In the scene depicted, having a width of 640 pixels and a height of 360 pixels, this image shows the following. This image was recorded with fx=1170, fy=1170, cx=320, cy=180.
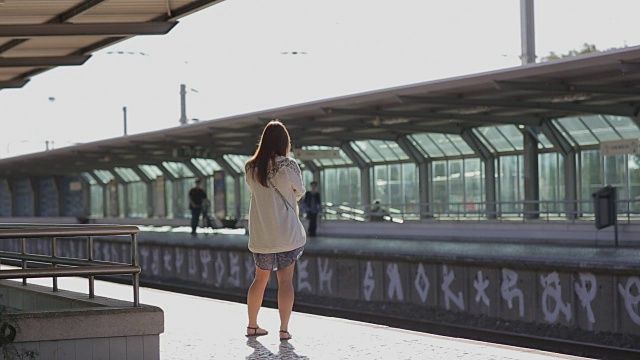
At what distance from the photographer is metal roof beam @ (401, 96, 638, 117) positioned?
24.6 meters

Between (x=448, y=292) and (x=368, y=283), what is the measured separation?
2477 mm

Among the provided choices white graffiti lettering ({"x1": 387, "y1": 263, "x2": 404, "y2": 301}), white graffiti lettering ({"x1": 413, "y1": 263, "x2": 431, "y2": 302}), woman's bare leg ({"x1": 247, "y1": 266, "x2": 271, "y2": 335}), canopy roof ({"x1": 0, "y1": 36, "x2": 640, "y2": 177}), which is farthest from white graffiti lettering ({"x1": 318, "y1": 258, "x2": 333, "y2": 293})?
woman's bare leg ({"x1": 247, "y1": 266, "x2": 271, "y2": 335})

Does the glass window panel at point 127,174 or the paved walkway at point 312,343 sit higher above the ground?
the glass window panel at point 127,174

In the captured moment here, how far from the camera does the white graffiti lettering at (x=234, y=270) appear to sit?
23.9 meters

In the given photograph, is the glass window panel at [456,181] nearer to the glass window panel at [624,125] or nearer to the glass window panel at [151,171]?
the glass window panel at [624,125]

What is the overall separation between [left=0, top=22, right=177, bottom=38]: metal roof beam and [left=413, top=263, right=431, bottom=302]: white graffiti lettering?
6.72 meters

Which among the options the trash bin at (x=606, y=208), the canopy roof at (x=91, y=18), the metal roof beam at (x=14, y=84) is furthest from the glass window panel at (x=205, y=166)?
the canopy roof at (x=91, y=18)

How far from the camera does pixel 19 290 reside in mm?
10461

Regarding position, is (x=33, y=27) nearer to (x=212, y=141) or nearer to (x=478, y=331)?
(x=478, y=331)

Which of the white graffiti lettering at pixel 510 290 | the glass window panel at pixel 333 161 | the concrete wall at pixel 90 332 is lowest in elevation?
the white graffiti lettering at pixel 510 290

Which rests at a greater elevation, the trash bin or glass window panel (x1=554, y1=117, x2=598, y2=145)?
glass window panel (x1=554, y1=117, x2=598, y2=145)

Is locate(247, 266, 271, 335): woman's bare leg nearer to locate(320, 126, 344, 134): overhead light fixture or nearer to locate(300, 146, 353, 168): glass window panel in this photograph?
locate(320, 126, 344, 134): overhead light fixture

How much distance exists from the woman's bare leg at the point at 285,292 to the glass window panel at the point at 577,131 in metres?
22.0

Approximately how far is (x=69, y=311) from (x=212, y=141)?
30190mm
